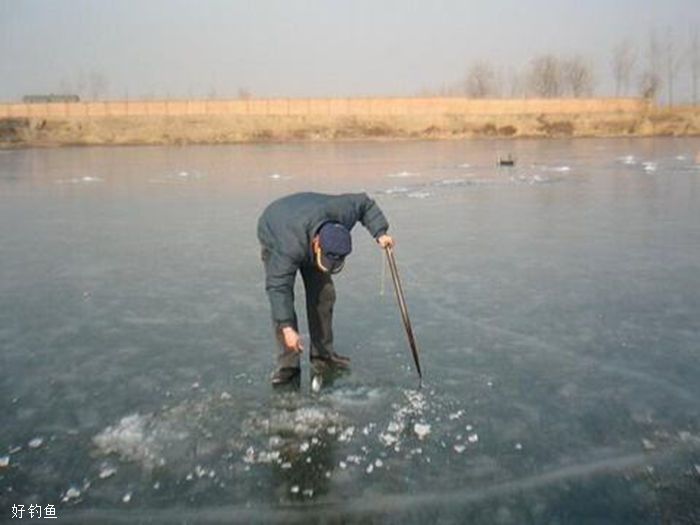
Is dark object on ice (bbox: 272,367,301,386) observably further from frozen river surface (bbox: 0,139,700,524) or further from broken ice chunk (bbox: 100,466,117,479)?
broken ice chunk (bbox: 100,466,117,479)

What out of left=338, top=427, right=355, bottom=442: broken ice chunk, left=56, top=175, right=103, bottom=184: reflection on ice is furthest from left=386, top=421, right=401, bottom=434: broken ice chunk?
left=56, top=175, right=103, bottom=184: reflection on ice

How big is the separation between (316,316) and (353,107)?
78.8m

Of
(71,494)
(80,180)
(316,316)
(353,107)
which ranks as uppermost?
(353,107)

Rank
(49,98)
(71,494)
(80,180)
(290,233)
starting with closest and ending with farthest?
(71,494), (290,233), (80,180), (49,98)

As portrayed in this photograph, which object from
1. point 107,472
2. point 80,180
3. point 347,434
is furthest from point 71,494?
point 80,180

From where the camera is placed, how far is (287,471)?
424 cm

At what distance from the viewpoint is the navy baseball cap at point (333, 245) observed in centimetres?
466

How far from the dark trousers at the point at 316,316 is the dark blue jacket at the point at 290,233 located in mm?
384

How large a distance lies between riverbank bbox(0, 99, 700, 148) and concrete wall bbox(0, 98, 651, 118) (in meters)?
0.11

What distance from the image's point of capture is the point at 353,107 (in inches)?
3250

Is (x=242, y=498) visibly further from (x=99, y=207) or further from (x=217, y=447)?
(x=99, y=207)

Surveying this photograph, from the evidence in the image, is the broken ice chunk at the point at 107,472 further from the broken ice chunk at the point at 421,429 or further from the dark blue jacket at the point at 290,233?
the broken ice chunk at the point at 421,429

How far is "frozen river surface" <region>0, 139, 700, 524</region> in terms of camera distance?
3.98 m

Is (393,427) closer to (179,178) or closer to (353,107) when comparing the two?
(179,178)
